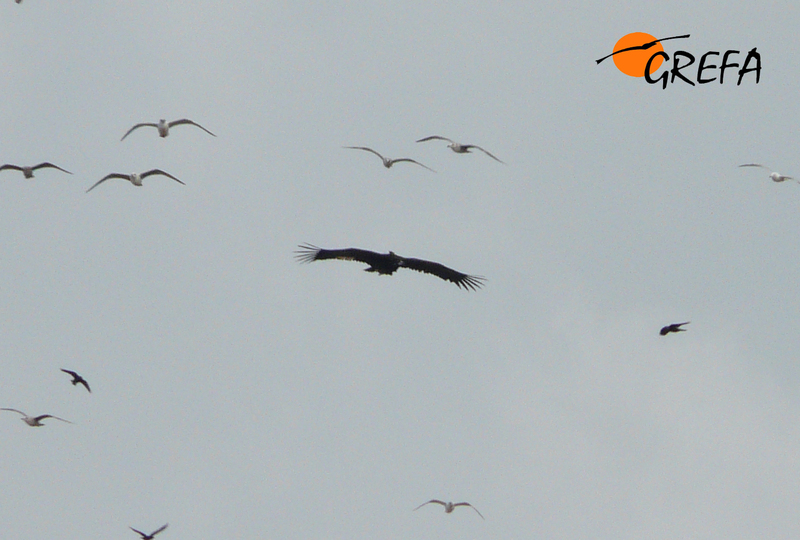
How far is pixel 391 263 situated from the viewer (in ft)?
195

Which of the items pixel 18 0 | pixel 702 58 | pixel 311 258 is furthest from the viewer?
pixel 702 58

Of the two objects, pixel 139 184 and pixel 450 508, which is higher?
pixel 139 184

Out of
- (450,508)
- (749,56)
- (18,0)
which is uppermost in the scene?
(749,56)

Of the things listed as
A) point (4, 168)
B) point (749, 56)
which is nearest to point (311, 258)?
point (4, 168)

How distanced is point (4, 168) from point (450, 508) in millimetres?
26884

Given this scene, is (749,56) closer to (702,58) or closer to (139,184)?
(702,58)

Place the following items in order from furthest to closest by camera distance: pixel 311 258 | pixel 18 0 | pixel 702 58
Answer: pixel 702 58, pixel 18 0, pixel 311 258

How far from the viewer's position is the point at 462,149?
5928cm

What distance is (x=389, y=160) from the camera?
2387 inches

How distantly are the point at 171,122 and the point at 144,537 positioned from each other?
20299 millimetres

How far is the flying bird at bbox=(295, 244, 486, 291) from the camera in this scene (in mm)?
58906

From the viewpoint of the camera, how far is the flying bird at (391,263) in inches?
2319

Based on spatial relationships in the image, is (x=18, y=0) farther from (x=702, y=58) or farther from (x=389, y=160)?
(x=702, y=58)

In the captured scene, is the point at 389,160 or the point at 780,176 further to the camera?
the point at 780,176
